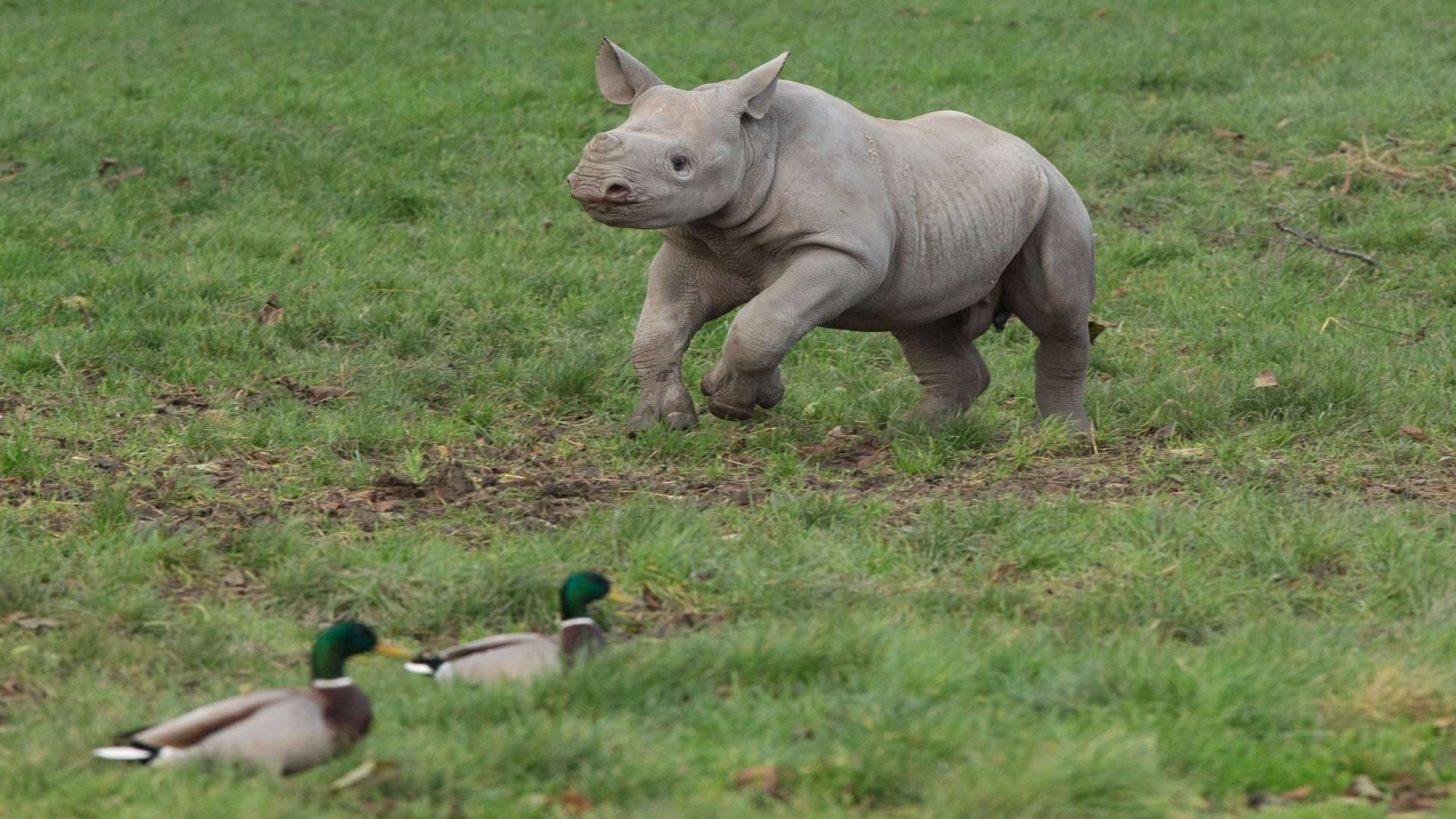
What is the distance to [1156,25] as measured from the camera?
15.1 meters

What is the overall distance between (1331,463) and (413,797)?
423 centimetres

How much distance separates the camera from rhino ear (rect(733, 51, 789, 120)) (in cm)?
635

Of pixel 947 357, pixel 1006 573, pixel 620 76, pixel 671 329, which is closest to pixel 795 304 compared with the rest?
pixel 671 329

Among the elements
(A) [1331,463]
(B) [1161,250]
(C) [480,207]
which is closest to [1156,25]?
(B) [1161,250]

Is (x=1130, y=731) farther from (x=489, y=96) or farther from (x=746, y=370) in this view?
(x=489, y=96)

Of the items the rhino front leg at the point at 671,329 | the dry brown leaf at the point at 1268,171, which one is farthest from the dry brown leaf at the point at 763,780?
the dry brown leaf at the point at 1268,171

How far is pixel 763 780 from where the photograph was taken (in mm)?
3719

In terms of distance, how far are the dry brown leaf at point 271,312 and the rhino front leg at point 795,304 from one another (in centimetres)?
308

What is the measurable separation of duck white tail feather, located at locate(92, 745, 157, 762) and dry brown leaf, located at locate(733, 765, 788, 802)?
1240 mm

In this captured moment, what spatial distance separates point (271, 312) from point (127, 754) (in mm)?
5314

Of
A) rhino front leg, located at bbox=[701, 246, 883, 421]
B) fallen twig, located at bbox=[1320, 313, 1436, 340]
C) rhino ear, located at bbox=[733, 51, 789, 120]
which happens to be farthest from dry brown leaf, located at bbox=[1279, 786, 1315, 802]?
fallen twig, located at bbox=[1320, 313, 1436, 340]

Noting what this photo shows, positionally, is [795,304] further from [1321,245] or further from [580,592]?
[1321,245]

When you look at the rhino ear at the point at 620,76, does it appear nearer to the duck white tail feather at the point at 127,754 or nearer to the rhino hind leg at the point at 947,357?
the rhino hind leg at the point at 947,357

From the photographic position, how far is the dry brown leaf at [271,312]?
862cm
